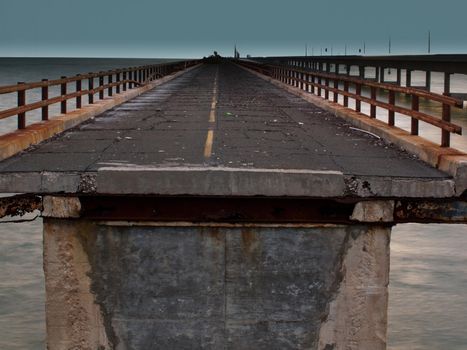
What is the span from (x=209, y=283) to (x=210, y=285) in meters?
0.03

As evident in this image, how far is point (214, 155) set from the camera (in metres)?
13.5

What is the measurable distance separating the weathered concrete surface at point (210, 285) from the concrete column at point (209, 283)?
13mm

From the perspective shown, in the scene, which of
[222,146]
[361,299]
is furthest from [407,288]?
[361,299]

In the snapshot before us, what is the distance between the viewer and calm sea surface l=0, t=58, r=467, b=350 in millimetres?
19656

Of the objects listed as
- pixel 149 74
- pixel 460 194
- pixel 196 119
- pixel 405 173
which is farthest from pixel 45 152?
pixel 149 74

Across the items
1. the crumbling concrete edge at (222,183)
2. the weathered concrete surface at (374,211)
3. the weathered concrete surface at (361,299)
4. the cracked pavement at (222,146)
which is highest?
the cracked pavement at (222,146)

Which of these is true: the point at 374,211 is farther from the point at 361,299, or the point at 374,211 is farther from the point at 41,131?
the point at 41,131

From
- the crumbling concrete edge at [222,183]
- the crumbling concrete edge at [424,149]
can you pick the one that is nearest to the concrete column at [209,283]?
the crumbling concrete edge at [222,183]

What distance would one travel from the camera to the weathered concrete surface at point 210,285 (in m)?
10.1

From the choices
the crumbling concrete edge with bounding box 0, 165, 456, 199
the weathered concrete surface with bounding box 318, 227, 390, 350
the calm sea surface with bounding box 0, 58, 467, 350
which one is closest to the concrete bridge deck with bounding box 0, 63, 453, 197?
the crumbling concrete edge with bounding box 0, 165, 456, 199

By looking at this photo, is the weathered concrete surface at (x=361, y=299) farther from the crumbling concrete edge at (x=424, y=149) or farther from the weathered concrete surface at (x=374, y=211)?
the crumbling concrete edge at (x=424, y=149)

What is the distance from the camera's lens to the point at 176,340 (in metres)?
10.2

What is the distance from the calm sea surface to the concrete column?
9091mm

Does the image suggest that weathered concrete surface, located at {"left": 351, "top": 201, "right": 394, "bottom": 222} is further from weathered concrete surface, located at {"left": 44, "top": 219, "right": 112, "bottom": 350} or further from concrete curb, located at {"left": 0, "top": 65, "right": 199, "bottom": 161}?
concrete curb, located at {"left": 0, "top": 65, "right": 199, "bottom": 161}
